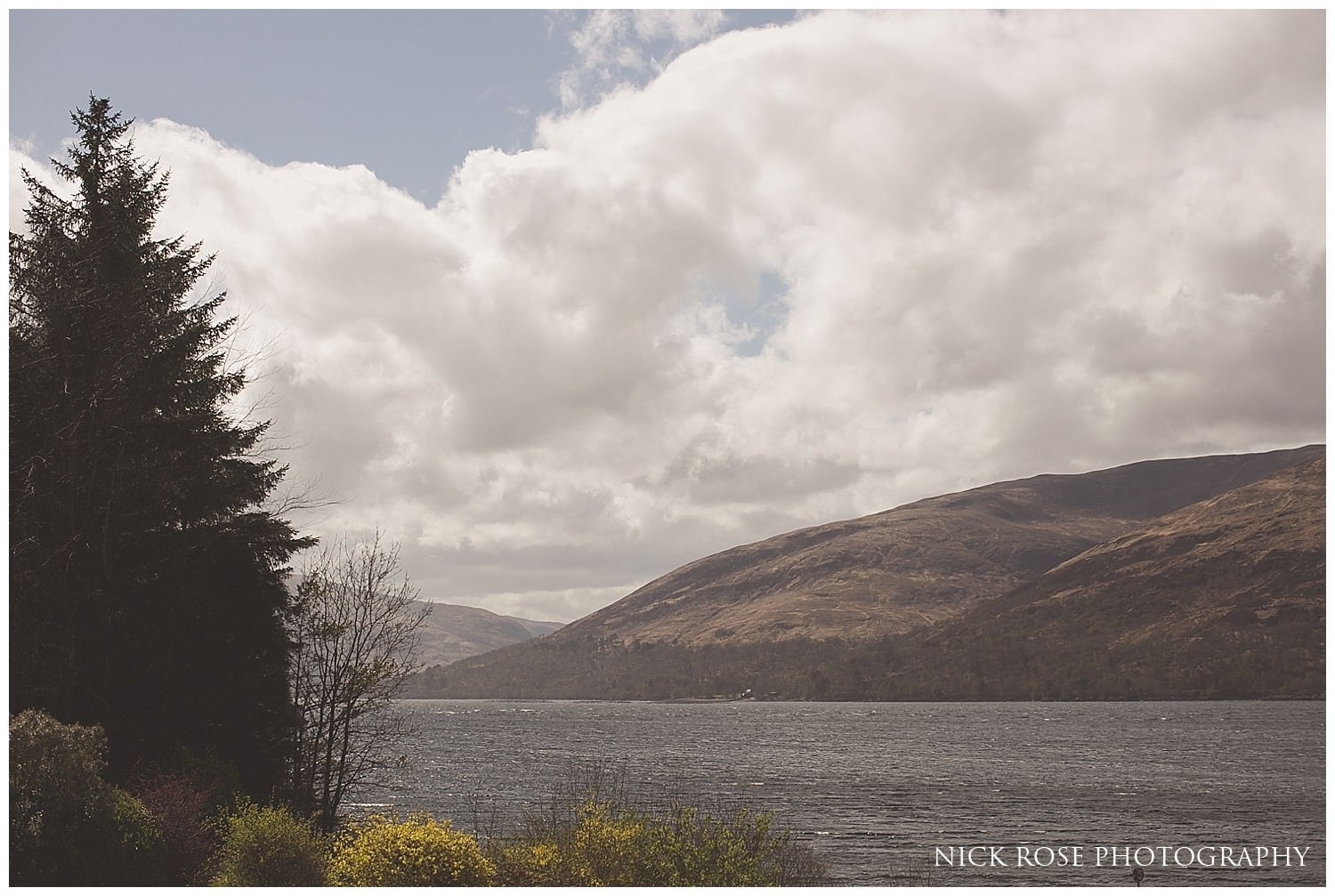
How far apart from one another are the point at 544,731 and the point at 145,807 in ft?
567

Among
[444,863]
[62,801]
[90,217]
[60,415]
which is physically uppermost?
[90,217]

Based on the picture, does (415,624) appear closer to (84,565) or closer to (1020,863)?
(84,565)

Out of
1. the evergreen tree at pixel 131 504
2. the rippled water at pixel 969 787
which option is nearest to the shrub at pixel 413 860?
the evergreen tree at pixel 131 504

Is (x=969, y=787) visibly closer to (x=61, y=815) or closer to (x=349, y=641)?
(x=349, y=641)

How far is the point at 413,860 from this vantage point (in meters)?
15.6

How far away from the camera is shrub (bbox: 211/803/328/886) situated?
16.8 metres

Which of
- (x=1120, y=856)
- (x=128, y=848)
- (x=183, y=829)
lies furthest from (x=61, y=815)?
(x=1120, y=856)

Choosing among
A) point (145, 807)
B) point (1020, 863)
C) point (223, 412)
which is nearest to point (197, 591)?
point (223, 412)

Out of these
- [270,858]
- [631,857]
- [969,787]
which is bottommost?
[969,787]

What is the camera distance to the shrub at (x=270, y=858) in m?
16.8

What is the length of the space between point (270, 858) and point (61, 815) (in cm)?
321

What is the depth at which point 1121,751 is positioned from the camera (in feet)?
403

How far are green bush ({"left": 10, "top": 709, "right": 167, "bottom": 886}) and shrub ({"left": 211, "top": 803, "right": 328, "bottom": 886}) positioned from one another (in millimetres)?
1408

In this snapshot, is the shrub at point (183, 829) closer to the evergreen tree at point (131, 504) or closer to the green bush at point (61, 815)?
the green bush at point (61, 815)
